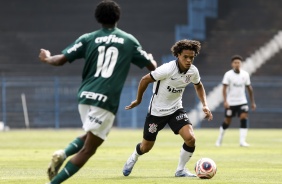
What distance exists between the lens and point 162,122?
14.7 meters

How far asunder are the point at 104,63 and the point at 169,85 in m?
4.21

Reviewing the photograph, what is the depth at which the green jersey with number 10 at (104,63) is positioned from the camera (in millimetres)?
10391

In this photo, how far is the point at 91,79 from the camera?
10.5m

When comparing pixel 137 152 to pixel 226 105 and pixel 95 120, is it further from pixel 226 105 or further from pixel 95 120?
pixel 226 105

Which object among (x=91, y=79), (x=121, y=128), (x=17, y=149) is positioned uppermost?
(x=91, y=79)

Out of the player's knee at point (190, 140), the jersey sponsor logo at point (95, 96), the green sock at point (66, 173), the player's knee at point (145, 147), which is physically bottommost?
the player's knee at point (145, 147)

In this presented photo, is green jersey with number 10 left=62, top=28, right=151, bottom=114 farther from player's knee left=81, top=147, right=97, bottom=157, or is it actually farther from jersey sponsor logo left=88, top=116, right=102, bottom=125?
player's knee left=81, top=147, right=97, bottom=157

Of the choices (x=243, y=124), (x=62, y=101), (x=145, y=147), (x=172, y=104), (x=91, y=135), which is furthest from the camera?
(x=62, y=101)

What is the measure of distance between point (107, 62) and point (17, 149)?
1380 centimetres

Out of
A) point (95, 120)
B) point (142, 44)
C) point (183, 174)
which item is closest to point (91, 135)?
point (95, 120)

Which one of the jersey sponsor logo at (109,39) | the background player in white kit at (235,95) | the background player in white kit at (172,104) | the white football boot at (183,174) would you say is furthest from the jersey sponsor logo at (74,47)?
the background player in white kit at (235,95)

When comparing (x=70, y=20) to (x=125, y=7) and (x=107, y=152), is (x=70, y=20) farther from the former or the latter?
(x=107, y=152)

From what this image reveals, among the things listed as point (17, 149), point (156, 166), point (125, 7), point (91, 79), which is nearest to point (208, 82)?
point (125, 7)

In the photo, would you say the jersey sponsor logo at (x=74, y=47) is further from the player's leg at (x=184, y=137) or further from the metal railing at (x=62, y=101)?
the metal railing at (x=62, y=101)
